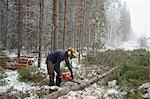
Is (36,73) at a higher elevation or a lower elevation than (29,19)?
lower

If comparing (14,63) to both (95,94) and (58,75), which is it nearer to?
(58,75)

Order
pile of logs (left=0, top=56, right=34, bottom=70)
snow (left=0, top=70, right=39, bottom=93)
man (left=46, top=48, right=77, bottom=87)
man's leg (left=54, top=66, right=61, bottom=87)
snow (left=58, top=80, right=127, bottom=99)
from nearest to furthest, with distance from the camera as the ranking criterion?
1. snow (left=58, top=80, right=127, bottom=99)
2. snow (left=0, top=70, right=39, bottom=93)
3. man (left=46, top=48, right=77, bottom=87)
4. man's leg (left=54, top=66, right=61, bottom=87)
5. pile of logs (left=0, top=56, right=34, bottom=70)

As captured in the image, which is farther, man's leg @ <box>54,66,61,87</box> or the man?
man's leg @ <box>54,66,61,87</box>

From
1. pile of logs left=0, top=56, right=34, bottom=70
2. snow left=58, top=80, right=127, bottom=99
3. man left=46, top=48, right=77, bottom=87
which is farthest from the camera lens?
pile of logs left=0, top=56, right=34, bottom=70

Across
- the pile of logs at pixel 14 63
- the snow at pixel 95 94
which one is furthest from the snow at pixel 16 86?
the pile of logs at pixel 14 63

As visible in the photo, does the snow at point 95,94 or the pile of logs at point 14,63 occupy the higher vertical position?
the pile of logs at point 14,63

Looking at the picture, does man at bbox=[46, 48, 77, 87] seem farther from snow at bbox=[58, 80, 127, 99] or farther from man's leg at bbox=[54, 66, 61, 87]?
snow at bbox=[58, 80, 127, 99]

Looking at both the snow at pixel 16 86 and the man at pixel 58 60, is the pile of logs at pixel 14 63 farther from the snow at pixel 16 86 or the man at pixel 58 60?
the man at pixel 58 60

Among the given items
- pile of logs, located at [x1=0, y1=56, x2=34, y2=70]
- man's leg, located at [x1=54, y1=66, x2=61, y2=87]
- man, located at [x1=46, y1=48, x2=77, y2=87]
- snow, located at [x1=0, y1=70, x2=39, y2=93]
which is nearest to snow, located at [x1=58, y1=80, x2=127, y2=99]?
man's leg, located at [x1=54, y1=66, x2=61, y2=87]

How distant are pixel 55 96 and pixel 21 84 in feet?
8.24

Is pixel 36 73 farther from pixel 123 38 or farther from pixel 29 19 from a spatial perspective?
pixel 123 38

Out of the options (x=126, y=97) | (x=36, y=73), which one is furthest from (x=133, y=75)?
(x=36, y=73)

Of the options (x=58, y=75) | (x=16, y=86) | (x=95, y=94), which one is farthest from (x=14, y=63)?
(x=95, y=94)

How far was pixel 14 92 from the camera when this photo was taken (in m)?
8.65
